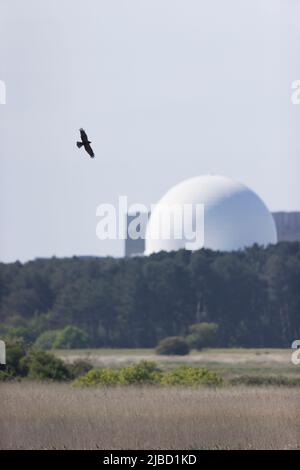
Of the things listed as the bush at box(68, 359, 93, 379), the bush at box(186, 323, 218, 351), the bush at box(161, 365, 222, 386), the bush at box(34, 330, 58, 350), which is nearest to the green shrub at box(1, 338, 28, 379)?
the bush at box(68, 359, 93, 379)

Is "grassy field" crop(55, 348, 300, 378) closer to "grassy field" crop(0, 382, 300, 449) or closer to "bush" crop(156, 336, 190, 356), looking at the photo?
"bush" crop(156, 336, 190, 356)

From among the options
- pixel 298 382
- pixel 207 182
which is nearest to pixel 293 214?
pixel 207 182

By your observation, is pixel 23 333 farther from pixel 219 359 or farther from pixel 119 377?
pixel 119 377

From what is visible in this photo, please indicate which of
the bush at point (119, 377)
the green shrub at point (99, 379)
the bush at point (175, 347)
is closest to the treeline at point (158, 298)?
the bush at point (175, 347)

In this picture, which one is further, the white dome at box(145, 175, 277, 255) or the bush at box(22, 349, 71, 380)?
the white dome at box(145, 175, 277, 255)

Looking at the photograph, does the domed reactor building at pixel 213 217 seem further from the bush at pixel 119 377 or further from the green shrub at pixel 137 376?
the bush at pixel 119 377
